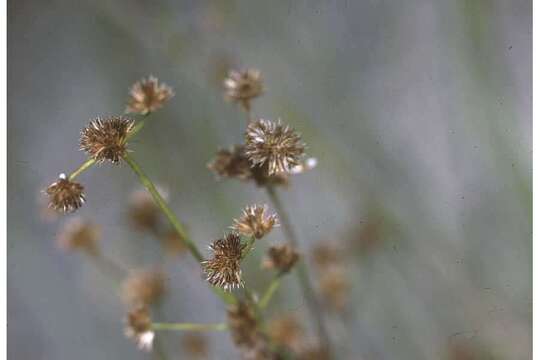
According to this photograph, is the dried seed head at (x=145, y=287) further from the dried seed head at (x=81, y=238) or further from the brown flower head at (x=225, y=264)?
the brown flower head at (x=225, y=264)

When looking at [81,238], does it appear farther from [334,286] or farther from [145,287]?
[334,286]

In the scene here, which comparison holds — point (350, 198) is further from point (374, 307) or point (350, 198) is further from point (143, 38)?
point (143, 38)

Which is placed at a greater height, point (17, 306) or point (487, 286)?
point (17, 306)

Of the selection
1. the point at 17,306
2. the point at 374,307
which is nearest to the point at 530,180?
the point at 374,307

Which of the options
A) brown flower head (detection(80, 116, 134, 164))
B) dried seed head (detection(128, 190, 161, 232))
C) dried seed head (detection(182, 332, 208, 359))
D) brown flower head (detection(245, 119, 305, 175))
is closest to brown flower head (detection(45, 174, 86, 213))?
brown flower head (detection(80, 116, 134, 164))

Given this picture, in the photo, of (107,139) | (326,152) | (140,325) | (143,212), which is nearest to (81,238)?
(143,212)

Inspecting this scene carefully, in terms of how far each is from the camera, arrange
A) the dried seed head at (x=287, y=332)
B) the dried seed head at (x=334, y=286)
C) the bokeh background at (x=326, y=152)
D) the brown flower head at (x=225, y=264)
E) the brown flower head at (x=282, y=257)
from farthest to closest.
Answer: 1. the bokeh background at (x=326, y=152)
2. the dried seed head at (x=334, y=286)
3. the dried seed head at (x=287, y=332)
4. the brown flower head at (x=282, y=257)
5. the brown flower head at (x=225, y=264)

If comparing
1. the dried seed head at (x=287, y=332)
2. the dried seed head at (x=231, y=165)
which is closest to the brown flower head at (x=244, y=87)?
the dried seed head at (x=231, y=165)
